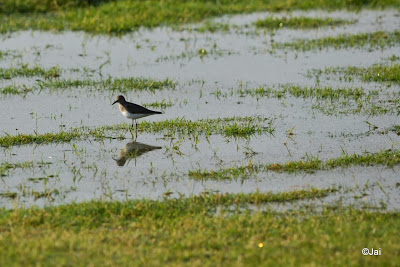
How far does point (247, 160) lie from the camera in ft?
32.2

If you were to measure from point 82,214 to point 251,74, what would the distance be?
8.22m

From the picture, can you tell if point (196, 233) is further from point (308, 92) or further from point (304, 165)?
point (308, 92)

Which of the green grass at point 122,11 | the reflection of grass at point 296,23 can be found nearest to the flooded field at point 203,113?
the reflection of grass at point 296,23

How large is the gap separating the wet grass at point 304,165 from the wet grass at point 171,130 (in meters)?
1.64

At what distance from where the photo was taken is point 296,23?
Result: 19922mm

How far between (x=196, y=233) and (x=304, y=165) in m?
2.75

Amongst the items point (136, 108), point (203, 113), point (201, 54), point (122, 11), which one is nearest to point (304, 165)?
point (136, 108)

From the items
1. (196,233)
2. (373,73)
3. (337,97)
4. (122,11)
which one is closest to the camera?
(196,233)

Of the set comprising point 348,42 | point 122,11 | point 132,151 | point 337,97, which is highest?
point 122,11

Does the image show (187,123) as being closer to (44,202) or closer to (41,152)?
(41,152)

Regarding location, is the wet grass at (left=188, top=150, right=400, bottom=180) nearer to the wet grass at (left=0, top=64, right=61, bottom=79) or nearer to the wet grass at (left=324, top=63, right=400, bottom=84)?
the wet grass at (left=324, top=63, right=400, bottom=84)

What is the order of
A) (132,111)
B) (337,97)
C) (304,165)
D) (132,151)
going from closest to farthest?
(304,165) < (132,151) < (132,111) < (337,97)

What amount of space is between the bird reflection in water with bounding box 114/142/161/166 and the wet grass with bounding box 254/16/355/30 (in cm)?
996
